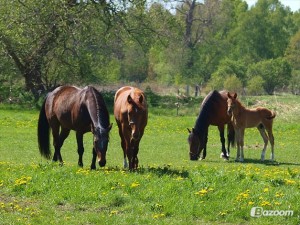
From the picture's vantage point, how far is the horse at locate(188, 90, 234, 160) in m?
18.1

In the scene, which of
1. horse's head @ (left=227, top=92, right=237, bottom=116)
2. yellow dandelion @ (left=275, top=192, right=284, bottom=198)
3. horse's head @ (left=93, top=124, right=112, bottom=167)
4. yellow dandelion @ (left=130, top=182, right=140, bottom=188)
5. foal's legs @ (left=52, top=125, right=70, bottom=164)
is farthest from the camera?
horse's head @ (left=227, top=92, right=237, bottom=116)

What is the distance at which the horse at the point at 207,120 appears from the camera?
18.1m

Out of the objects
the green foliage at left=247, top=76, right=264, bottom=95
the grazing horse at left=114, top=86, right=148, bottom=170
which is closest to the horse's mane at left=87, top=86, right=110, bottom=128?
the grazing horse at left=114, top=86, right=148, bottom=170

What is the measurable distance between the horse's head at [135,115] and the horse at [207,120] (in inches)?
217

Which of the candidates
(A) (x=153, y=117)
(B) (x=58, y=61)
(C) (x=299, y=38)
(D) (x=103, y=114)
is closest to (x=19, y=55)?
(B) (x=58, y=61)

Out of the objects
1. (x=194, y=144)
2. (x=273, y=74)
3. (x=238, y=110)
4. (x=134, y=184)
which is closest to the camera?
(x=134, y=184)

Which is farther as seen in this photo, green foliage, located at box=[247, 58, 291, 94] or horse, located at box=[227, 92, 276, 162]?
green foliage, located at box=[247, 58, 291, 94]

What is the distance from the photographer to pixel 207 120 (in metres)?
18.3

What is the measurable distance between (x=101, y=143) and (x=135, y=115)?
884 millimetres

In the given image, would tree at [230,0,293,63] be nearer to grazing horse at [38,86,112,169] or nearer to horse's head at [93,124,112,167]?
grazing horse at [38,86,112,169]

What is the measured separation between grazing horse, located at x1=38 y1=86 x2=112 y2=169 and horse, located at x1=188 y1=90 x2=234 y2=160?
4.17 metres

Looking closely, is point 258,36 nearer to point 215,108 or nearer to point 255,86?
point 255,86

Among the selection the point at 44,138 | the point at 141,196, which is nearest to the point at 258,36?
the point at 44,138
